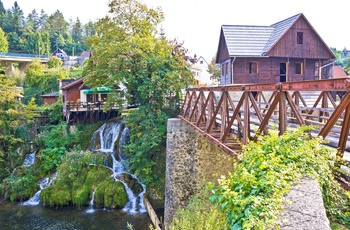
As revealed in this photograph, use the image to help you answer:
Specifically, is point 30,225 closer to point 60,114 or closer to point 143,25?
point 60,114

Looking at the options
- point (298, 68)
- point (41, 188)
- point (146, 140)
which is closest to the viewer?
point (146, 140)

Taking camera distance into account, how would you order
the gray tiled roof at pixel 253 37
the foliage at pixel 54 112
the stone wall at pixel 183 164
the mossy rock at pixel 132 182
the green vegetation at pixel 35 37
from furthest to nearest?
the green vegetation at pixel 35 37, the foliage at pixel 54 112, the gray tiled roof at pixel 253 37, the mossy rock at pixel 132 182, the stone wall at pixel 183 164

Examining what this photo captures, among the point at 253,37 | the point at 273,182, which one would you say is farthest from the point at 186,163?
the point at 253,37

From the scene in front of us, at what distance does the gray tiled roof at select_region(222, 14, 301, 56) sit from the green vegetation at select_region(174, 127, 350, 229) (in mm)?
16862

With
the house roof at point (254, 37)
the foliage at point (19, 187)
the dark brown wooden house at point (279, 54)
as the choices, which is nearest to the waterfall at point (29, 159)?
the foliage at point (19, 187)

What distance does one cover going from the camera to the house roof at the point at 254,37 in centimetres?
2003

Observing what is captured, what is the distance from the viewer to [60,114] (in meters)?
22.8

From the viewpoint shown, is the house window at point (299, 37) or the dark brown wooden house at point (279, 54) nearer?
the dark brown wooden house at point (279, 54)

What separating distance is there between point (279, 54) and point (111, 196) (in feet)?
46.2

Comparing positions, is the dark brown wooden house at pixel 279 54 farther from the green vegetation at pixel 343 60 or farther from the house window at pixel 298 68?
the green vegetation at pixel 343 60

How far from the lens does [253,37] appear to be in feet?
69.4

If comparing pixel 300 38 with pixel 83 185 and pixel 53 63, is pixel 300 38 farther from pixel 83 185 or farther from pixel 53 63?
pixel 53 63

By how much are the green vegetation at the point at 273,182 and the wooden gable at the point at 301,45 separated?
1728cm

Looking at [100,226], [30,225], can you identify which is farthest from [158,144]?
[30,225]
